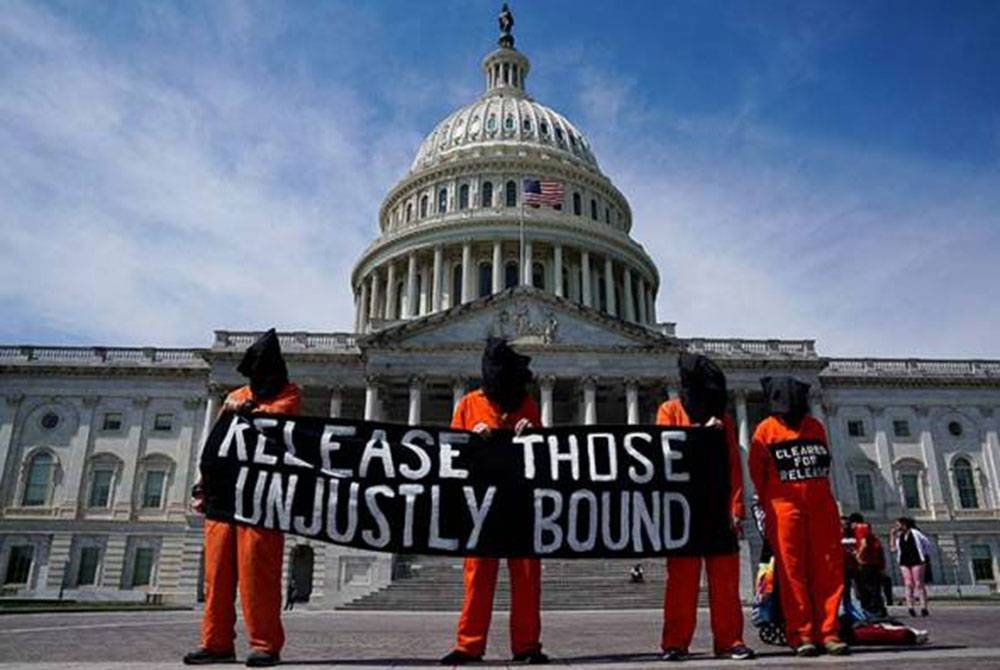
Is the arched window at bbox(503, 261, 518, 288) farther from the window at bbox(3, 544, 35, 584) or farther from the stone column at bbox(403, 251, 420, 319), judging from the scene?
the window at bbox(3, 544, 35, 584)

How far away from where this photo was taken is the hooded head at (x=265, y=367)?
7.82 metres

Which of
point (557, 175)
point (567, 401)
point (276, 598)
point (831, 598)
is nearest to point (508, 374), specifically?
point (276, 598)

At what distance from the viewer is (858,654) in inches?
296

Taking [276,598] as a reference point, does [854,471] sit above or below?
above

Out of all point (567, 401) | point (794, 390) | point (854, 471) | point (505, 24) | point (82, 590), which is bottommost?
point (82, 590)

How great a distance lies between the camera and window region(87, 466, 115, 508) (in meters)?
45.1

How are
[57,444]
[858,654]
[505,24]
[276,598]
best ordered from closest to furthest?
[276,598] → [858,654] → [57,444] → [505,24]

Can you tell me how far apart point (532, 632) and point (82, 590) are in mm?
43220

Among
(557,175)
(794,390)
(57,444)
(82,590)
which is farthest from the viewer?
(557,175)

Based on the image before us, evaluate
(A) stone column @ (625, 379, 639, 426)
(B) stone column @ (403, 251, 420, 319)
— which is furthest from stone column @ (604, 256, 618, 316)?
(A) stone column @ (625, 379, 639, 426)

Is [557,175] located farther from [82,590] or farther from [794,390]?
[794,390]

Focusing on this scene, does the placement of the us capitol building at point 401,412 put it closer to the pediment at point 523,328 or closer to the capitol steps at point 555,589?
the pediment at point 523,328

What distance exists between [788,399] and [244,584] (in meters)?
5.69

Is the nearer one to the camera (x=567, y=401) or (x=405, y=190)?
(x=567, y=401)
